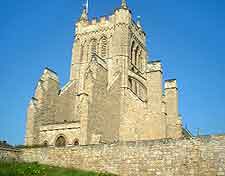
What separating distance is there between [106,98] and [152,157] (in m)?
16.0

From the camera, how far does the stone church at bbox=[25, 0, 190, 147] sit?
28594 millimetres

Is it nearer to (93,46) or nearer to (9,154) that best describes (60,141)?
(9,154)

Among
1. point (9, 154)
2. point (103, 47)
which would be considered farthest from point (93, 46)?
point (9, 154)

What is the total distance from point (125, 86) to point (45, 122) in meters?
8.85

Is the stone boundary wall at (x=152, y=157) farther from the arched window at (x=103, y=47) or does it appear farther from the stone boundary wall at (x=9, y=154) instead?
the arched window at (x=103, y=47)

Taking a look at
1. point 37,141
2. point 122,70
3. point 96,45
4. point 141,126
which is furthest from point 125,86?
point 37,141

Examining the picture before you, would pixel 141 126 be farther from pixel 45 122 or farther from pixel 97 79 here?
pixel 45 122

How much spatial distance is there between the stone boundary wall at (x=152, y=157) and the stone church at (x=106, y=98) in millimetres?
9003

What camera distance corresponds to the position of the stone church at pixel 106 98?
93.8 feet

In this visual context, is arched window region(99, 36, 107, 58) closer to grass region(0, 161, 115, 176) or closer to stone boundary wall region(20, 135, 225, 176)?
stone boundary wall region(20, 135, 225, 176)

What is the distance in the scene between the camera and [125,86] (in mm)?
34250

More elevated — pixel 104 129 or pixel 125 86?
pixel 125 86

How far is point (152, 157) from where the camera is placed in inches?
608

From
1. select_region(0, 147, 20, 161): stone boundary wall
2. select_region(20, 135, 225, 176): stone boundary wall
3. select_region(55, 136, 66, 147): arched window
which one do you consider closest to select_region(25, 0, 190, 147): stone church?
select_region(55, 136, 66, 147): arched window
